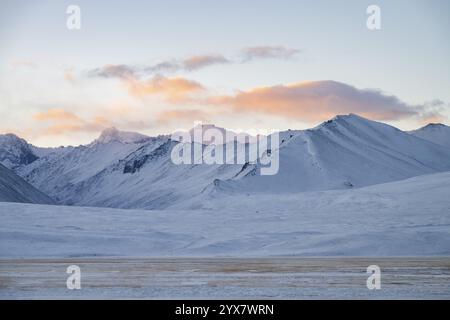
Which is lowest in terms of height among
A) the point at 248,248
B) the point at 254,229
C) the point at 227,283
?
the point at 227,283

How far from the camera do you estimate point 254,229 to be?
10469cm

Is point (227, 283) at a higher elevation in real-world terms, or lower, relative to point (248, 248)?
lower

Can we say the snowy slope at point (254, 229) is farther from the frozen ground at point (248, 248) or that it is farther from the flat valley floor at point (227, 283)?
the flat valley floor at point (227, 283)

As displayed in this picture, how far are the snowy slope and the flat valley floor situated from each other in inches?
1091

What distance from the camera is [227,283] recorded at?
41.9 m

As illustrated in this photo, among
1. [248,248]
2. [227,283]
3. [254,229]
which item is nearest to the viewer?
[227,283]

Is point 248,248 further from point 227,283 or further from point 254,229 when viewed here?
point 227,283

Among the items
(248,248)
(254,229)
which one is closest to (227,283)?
(248,248)

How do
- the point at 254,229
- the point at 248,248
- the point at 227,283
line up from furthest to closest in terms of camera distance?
1. the point at 254,229
2. the point at 248,248
3. the point at 227,283

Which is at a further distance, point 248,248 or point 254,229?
point 254,229

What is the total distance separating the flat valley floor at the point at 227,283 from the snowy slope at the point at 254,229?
1091 inches

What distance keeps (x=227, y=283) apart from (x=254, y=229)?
6295 cm

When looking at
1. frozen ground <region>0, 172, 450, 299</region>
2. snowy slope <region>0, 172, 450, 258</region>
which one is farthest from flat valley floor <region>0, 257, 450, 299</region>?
snowy slope <region>0, 172, 450, 258</region>

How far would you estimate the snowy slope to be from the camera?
3292 inches
